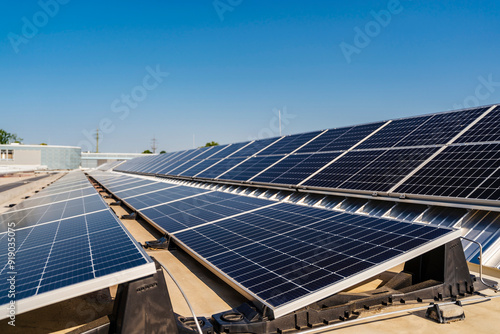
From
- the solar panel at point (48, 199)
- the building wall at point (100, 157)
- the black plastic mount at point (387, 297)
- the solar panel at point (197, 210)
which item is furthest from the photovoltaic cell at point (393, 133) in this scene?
the building wall at point (100, 157)

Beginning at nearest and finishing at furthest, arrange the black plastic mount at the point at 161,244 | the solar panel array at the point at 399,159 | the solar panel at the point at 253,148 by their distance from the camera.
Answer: the solar panel array at the point at 399,159
the black plastic mount at the point at 161,244
the solar panel at the point at 253,148

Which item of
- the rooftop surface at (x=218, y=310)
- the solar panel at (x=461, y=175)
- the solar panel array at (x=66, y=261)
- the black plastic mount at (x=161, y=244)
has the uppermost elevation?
the solar panel at (x=461, y=175)

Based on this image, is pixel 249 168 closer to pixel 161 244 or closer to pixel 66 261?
pixel 161 244

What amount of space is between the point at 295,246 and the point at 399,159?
8.28 meters

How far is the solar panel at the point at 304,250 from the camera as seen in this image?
21.0 feet

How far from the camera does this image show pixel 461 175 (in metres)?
11.3

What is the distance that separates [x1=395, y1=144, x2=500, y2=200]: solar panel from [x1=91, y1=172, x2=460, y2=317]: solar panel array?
3193 mm

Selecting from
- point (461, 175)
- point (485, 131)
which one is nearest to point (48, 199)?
point (461, 175)

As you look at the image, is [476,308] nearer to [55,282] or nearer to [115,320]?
[115,320]

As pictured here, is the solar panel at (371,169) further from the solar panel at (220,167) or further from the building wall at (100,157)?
the building wall at (100,157)

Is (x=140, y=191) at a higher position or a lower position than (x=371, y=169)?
lower

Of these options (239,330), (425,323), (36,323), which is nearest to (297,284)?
(239,330)

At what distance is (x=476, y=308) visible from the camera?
7695 millimetres

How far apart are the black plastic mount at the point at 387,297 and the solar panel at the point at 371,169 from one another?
4529 millimetres
